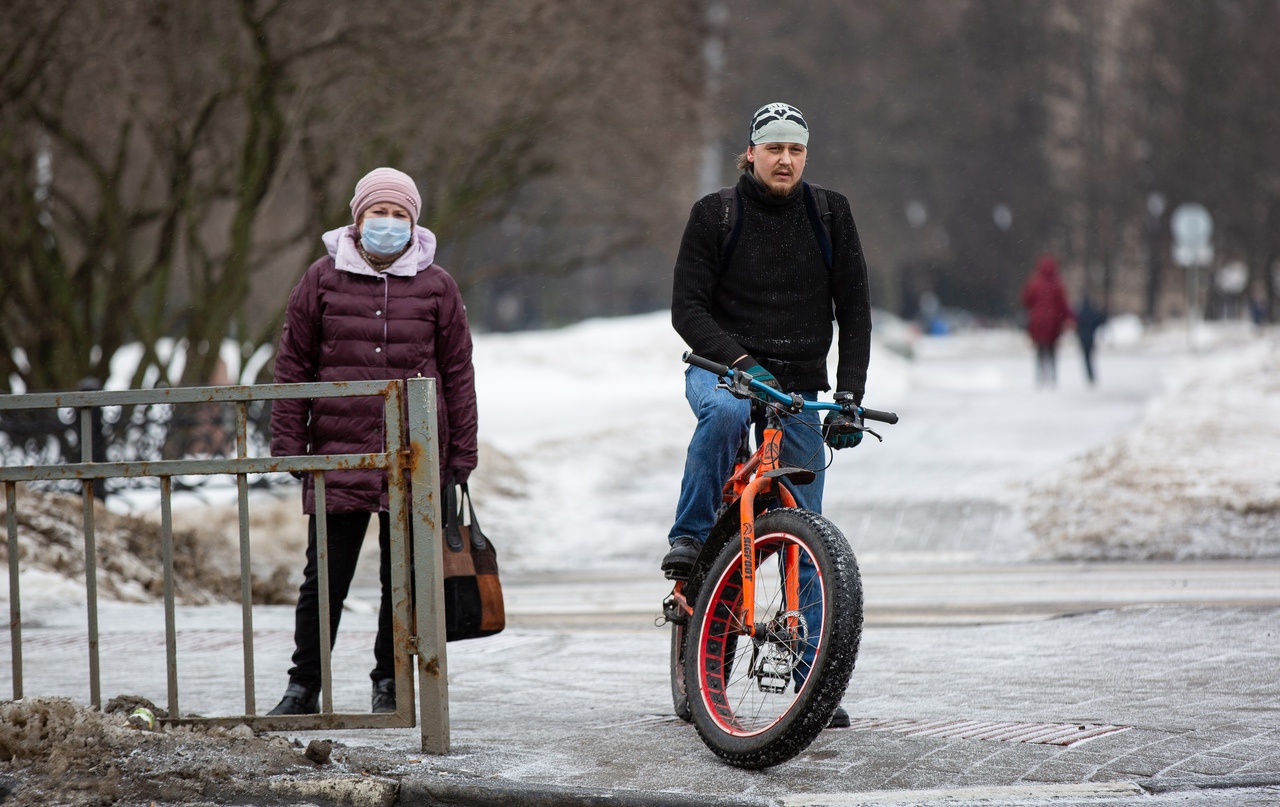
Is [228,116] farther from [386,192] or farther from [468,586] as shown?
[468,586]

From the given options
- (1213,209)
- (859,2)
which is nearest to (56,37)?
(1213,209)

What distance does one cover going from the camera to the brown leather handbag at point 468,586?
574 centimetres

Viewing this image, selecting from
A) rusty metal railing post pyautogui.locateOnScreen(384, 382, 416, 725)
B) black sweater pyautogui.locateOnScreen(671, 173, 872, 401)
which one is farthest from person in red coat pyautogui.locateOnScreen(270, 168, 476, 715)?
black sweater pyautogui.locateOnScreen(671, 173, 872, 401)

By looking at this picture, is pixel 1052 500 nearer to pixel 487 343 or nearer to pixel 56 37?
pixel 56 37

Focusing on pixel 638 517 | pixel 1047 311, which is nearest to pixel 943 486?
pixel 638 517

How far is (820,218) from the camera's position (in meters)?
5.79

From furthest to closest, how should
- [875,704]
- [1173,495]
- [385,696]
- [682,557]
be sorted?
[1173,495] < [875,704] < [385,696] < [682,557]

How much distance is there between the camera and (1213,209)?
6138 centimetres

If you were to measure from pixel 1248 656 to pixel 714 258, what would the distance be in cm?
274

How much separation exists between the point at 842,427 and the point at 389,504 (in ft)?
4.64

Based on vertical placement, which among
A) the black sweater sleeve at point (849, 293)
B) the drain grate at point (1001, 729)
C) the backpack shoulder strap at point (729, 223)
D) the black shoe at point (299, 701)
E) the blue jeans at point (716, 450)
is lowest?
the drain grate at point (1001, 729)

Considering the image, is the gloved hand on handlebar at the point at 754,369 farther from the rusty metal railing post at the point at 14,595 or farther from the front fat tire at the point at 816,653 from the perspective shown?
the rusty metal railing post at the point at 14,595

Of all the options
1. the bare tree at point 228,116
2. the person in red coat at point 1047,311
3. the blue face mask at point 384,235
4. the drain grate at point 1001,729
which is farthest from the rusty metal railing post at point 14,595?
the person in red coat at point 1047,311

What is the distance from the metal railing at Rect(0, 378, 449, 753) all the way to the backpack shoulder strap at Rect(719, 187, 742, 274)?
1.12 m
